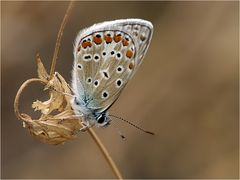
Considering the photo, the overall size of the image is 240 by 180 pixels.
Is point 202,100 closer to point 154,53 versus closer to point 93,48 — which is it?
point 154,53

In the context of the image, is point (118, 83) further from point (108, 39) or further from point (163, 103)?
point (163, 103)

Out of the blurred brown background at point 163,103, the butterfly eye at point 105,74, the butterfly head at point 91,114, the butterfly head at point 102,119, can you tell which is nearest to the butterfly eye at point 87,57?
the butterfly eye at point 105,74

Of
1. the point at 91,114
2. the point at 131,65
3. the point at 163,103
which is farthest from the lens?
the point at 163,103

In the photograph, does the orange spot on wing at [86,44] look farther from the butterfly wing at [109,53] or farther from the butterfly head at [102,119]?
the butterfly head at [102,119]

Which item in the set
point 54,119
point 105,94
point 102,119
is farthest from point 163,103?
point 54,119

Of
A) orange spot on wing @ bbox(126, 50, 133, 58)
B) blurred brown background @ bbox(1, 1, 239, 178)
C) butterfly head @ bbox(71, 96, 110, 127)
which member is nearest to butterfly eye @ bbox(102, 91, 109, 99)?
butterfly head @ bbox(71, 96, 110, 127)

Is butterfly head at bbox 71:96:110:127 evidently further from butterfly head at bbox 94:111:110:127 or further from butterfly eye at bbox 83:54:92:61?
butterfly eye at bbox 83:54:92:61

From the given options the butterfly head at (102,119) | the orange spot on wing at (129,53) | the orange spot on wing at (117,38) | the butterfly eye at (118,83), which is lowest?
the butterfly head at (102,119)
